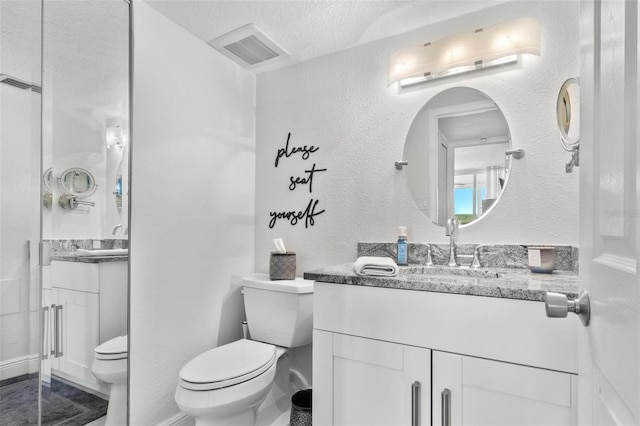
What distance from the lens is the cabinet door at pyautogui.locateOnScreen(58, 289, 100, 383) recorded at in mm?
1345

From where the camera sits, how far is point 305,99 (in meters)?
2.17

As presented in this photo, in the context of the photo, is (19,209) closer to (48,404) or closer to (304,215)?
(48,404)

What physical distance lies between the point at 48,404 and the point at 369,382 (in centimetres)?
125

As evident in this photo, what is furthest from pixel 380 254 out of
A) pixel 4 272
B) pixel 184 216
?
pixel 4 272

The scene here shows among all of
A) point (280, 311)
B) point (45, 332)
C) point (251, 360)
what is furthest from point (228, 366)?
point (45, 332)

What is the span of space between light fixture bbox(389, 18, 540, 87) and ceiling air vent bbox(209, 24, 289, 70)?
0.74 metres

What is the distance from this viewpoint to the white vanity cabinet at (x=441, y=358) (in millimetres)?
999

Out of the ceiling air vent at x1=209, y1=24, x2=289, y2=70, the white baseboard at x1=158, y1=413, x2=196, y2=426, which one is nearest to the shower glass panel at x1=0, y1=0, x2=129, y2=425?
Answer: the white baseboard at x1=158, y1=413, x2=196, y2=426

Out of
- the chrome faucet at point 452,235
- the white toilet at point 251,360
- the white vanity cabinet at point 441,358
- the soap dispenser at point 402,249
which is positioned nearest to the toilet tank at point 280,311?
the white toilet at point 251,360

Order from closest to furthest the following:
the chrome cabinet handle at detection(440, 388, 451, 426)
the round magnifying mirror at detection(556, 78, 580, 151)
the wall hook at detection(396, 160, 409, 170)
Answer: the chrome cabinet handle at detection(440, 388, 451, 426) → the round magnifying mirror at detection(556, 78, 580, 151) → the wall hook at detection(396, 160, 409, 170)

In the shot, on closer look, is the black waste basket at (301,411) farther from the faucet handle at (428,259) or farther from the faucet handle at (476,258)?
the faucet handle at (476,258)

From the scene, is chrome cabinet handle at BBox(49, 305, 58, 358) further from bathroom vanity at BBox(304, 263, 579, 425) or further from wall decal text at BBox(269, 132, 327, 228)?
wall decal text at BBox(269, 132, 327, 228)

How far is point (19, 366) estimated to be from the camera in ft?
4.03

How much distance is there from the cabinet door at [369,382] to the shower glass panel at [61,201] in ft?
3.11
